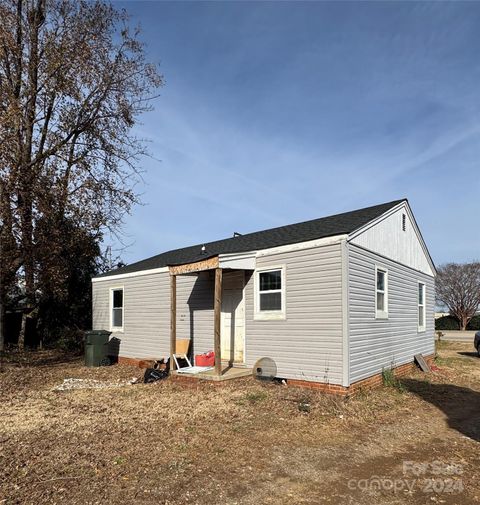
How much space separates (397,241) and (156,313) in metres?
7.21

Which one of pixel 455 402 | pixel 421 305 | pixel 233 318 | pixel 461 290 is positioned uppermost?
pixel 421 305

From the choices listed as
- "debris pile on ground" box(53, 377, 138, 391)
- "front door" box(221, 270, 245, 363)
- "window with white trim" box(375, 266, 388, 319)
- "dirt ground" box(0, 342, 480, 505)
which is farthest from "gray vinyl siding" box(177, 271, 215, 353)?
"window with white trim" box(375, 266, 388, 319)

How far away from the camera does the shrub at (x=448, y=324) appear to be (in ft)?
152

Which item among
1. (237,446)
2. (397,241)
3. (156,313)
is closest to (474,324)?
(397,241)

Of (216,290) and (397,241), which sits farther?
(397,241)

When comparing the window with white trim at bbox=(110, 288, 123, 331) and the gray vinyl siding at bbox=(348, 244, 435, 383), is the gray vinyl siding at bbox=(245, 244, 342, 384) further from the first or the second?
the window with white trim at bbox=(110, 288, 123, 331)

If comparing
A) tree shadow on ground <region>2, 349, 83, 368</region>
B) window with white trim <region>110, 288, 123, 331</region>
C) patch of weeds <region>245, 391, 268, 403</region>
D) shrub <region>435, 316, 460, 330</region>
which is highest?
window with white trim <region>110, 288, 123, 331</region>

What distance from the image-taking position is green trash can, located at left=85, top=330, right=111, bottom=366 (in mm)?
13899

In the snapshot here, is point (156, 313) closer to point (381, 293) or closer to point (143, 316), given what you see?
point (143, 316)

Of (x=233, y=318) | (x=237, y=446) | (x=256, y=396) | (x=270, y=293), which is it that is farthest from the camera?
(x=233, y=318)

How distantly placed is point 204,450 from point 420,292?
1107 centimetres

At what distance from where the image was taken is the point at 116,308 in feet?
50.8

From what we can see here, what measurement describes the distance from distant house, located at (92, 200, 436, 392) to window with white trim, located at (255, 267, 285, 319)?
2 cm

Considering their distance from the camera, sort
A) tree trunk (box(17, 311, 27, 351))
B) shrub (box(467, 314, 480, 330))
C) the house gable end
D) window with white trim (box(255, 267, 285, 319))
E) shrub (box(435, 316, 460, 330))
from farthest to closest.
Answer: shrub (box(435, 316, 460, 330)), shrub (box(467, 314, 480, 330)), tree trunk (box(17, 311, 27, 351)), the house gable end, window with white trim (box(255, 267, 285, 319))
